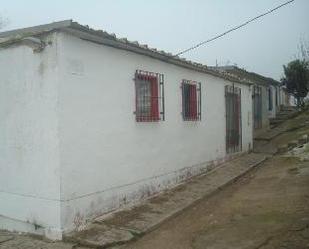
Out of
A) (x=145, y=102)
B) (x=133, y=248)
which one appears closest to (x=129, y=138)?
(x=145, y=102)

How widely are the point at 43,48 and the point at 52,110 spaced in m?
1.01

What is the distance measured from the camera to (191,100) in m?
11.1

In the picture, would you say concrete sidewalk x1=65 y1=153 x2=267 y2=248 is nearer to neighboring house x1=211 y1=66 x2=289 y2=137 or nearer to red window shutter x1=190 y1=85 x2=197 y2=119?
red window shutter x1=190 y1=85 x2=197 y2=119

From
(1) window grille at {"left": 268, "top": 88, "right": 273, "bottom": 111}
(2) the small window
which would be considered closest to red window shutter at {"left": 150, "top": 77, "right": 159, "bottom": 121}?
(2) the small window

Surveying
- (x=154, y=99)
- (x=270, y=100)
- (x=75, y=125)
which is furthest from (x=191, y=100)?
(x=270, y=100)

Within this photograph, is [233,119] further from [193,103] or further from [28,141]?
[28,141]

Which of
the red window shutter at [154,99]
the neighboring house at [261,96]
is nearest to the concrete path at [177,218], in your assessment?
the red window shutter at [154,99]

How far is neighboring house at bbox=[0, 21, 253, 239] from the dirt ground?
1.21m

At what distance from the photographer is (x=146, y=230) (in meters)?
7.08

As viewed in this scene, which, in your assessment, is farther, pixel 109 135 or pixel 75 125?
pixel 109 135

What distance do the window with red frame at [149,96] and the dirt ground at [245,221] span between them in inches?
83.6

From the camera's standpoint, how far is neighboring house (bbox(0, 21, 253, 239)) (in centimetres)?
665

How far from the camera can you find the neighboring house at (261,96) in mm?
21172

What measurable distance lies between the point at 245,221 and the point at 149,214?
5.72 feet
